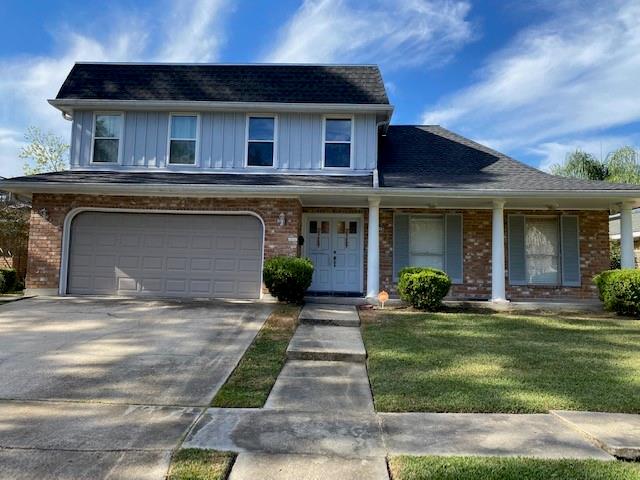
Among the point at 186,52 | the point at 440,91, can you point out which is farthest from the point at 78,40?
the point at 440,91

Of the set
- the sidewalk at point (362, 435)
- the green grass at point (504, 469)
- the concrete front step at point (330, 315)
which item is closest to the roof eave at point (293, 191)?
the concrete front step at point (330, 315)

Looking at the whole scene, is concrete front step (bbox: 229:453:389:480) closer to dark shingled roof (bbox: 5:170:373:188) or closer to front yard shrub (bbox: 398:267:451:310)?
front yard shrub (bbox: 398:267:451:310)

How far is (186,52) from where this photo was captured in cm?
1397

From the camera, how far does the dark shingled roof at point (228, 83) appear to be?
1217cm

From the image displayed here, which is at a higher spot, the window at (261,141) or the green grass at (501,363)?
the window at (261,141)

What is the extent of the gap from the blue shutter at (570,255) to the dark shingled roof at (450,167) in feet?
5.00

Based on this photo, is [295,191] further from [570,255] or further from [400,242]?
[570,255]

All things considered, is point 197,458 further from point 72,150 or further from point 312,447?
point 72,150

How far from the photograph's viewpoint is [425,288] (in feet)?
32.4

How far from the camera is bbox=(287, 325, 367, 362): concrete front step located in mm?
6172

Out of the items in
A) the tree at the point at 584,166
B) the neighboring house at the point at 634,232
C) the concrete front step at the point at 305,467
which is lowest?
the concrete front step at the point at 305,467

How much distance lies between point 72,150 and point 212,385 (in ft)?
32.9

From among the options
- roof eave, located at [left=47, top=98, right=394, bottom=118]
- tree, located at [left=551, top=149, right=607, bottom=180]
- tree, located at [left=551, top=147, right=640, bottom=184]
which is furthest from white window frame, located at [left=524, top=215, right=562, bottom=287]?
tree, located at [left=551, top=149, right=607, bottom=180]

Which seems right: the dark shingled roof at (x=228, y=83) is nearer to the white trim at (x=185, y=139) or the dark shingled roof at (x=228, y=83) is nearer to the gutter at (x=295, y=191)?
Result: the white trim at (x=185, y=139)
